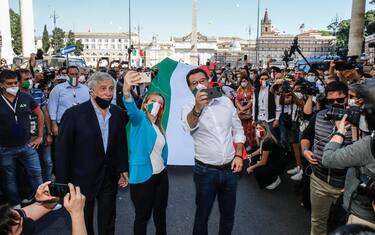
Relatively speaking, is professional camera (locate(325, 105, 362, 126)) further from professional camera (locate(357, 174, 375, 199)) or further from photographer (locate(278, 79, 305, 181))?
photographer (locate(278, 79, 305, 181))

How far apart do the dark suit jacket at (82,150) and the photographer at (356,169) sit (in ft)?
6.52

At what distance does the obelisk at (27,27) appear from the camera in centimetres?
3178

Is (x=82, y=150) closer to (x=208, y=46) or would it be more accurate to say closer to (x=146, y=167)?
(x=146, y=167)

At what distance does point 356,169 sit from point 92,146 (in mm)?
2214

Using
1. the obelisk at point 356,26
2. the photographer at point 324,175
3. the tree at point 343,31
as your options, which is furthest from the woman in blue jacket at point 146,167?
the tree at point 343,31

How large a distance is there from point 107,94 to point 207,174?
119 cm

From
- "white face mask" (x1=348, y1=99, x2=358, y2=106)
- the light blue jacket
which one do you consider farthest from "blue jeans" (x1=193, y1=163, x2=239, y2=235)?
"white face mask" (x1=348, y1=99, x2=358, y2=106)

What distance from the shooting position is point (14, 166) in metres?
4.84

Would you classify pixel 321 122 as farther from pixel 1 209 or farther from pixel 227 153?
pixel 1 209

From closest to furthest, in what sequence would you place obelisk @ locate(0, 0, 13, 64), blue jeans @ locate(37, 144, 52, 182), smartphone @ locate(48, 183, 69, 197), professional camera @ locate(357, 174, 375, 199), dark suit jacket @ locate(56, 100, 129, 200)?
smartphone @ locate(48, 183, 69, 197), professional camera @ locate(357, 174, 375, 199), dark suit jacket @ locate(56, 100, 129, 200), blue jeans @ locate(37, 144, 52, 182), obelisk @ locate(0, 0, 13, 64)

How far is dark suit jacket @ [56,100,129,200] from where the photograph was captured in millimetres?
3293

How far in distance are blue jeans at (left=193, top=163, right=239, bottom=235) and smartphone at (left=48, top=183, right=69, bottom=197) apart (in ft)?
5.29

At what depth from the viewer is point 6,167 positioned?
187 inches

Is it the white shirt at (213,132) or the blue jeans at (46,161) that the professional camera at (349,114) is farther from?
the blue jeans at (46,161)
